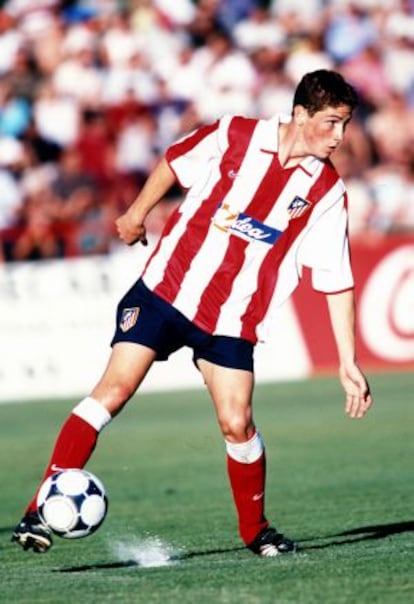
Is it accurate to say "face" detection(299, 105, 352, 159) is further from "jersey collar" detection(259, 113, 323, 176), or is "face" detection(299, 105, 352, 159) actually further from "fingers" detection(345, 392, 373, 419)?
"fingers" detection(345, 392, 373, 419)

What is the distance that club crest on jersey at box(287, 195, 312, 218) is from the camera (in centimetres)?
671

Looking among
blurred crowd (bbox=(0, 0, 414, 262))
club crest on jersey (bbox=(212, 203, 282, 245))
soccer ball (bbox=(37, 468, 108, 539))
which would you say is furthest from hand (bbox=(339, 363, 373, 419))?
blurred crowd (bbox=(0, 0, 414, 262))

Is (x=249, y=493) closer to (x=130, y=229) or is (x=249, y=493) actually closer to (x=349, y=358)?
(x=349, y=358)

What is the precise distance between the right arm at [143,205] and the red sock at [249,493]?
1119mm

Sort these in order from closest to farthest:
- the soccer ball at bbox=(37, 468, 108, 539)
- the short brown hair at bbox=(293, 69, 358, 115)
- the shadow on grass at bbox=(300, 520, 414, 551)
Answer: the soccer ball at bbox=(37, 468, 108, 539) → the short brown hair at bbox=(293, 69, 358, 115) → the shadow on grass at bbox=(300, 520, 414, 551)

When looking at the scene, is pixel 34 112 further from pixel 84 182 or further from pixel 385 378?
pixel 385 378

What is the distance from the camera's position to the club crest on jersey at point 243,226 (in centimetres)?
671

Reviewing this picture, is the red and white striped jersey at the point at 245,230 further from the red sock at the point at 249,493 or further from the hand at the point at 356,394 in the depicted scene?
the red sock at the point at 249,493

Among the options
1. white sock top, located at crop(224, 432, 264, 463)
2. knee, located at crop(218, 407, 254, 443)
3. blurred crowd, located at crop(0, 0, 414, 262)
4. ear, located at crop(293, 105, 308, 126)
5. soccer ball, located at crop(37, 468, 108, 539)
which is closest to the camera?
soccer ball, located at crop(37, 468, 108, 539)

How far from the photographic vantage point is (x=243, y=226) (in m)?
6.73

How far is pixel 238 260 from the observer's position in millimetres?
6766

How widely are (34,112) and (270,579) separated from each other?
12.7 metres

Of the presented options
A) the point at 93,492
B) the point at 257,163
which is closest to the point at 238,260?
the point at 257,163

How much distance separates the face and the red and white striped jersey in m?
0.14
